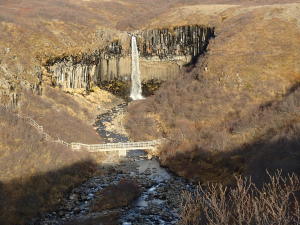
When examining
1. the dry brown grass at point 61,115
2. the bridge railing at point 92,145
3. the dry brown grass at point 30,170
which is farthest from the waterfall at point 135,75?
the dry brown grass at point 30,170

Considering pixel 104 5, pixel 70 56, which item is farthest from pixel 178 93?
pixel 104 5

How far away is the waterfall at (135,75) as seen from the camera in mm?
62094

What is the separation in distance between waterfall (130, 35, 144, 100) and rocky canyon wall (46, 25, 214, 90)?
679mm

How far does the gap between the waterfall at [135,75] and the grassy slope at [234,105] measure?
613 centimetres

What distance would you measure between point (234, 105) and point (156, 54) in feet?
74.9

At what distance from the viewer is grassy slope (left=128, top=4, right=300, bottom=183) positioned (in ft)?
112

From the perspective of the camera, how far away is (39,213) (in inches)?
1091

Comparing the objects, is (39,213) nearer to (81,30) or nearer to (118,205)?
(118,205)

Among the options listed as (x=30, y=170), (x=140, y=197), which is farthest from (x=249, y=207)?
(x=30, y=170)

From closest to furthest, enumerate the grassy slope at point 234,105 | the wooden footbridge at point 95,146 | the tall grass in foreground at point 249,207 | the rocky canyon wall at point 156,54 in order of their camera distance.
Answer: the tall grass in foreground at point 249,207
the grassy slope at point 234,105
the wooden footbridge at point 95,146
the rocky canyon wall at point 156,54

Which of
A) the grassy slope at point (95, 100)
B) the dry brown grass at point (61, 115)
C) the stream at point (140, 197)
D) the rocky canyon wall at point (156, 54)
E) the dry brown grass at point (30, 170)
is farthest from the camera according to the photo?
the rocky canyon wall at point (156, 54)

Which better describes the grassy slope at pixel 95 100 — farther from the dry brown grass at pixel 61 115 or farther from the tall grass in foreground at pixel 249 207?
the tall grass in foreground at pixel 249 207

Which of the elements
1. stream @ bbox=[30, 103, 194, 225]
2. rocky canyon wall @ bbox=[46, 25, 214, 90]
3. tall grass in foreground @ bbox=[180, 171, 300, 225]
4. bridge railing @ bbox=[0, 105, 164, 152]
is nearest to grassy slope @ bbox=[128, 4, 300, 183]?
stream @ bbox=[30, 103, 194, 225]

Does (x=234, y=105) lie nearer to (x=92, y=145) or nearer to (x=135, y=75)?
(x=92, y=145)
